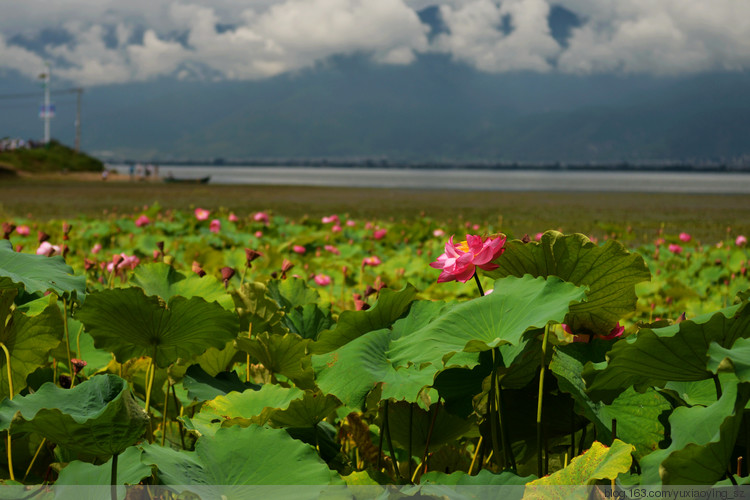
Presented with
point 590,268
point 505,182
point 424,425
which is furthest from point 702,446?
point 505,182

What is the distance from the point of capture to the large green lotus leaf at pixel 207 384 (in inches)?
36.4

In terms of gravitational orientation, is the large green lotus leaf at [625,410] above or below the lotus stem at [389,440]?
above

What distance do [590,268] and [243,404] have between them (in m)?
0.50

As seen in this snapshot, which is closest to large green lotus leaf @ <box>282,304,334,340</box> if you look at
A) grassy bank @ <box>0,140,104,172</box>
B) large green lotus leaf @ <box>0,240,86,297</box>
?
large green lotus leaf @ <box>0,240,86,297</box>

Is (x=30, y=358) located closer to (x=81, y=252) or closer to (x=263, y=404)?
(x=263, y=404)

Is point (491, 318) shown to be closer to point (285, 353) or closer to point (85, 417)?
point (285, 353)

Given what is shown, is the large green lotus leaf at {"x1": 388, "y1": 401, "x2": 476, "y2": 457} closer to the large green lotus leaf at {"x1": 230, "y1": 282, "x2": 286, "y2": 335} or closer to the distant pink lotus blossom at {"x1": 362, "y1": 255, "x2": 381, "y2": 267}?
the large green lotus leaf at {"x1": 230, "y1": 282, "x2": 286, "y2": 335}

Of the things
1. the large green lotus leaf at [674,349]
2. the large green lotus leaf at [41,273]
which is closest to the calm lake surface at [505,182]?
the large green lotus leaf at [41,273]

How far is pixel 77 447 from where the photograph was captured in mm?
683

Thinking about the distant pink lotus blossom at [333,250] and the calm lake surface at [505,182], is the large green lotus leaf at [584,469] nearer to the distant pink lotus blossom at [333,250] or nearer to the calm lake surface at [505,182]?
the distant pink lotus blossom at [333,250]

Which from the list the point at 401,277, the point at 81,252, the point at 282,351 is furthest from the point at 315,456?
the point at 81,252

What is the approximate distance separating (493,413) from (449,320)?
0.14 m

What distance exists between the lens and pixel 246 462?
2.21 ft

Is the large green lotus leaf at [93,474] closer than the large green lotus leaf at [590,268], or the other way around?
the large green lotus leaf at [93,474]
